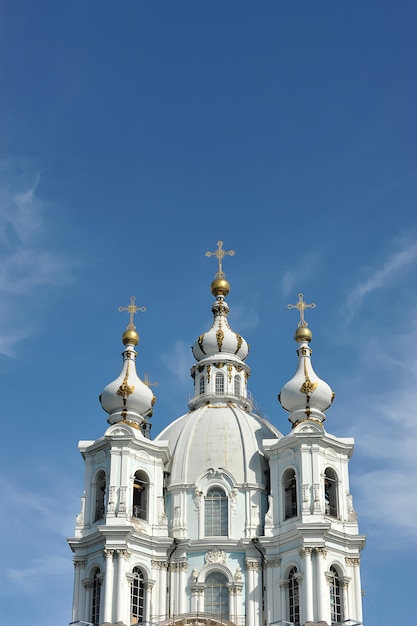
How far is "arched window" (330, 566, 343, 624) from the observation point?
5566 centimetres

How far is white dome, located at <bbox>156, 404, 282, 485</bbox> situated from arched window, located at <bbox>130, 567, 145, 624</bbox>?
5.76 meters

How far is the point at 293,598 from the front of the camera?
5659cm

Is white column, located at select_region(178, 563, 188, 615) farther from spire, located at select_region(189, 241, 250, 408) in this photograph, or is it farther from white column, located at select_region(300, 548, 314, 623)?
spire, located at select_region(189, 241, 250, 408)

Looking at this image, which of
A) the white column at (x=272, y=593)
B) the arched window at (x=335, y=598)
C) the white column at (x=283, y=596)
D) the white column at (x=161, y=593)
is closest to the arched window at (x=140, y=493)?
the white column at (x=161, y=593)

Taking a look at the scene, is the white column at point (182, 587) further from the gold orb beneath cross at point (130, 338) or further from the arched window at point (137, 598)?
the gold orb beneath cross at point (130, 338)

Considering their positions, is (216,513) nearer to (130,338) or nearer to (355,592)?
(355,592)

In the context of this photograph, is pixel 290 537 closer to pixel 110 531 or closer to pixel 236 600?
pixel 236 600

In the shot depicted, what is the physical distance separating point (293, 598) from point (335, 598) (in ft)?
6.54

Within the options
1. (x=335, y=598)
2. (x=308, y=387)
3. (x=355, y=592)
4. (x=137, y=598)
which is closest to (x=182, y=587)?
(x=137, y=598)

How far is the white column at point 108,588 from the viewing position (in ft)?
181

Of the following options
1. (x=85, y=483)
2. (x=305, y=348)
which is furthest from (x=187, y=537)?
(x=305, y=348)

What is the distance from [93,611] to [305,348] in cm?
1794

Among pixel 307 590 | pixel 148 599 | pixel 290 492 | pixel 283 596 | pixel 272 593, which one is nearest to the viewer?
pixel 307 590

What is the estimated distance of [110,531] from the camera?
2240 inches
